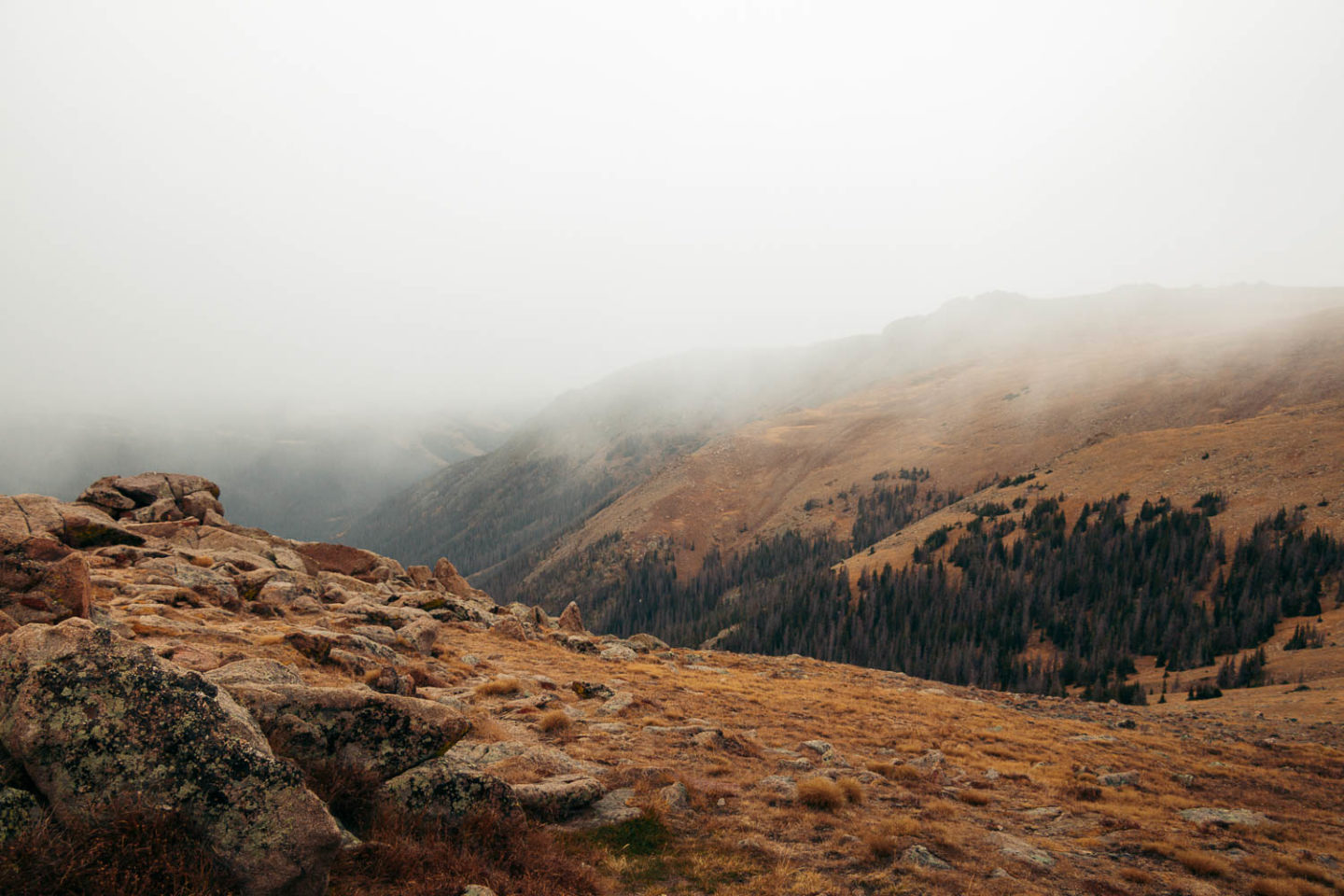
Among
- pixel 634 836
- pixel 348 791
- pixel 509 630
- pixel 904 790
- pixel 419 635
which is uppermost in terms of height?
pixel 348 791

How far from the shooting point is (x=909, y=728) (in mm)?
24891

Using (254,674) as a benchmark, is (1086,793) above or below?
below

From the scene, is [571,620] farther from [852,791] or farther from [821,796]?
[821,796]

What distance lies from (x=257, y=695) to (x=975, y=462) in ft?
662

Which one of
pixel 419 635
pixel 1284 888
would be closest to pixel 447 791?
pixel 419 635

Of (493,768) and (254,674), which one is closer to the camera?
(254,674)

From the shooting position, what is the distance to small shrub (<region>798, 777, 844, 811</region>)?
13.7 metres

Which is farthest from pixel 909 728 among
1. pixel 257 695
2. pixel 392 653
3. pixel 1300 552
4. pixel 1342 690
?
pixel 1300 552

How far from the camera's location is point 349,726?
9.30 m

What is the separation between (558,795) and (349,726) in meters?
4.20

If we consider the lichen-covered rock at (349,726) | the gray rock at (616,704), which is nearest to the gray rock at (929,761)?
the gray rock at (616,704)

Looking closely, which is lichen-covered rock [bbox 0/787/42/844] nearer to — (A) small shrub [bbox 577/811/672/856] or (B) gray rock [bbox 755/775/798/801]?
(A) small shrub [bbox 577/811/672/856]

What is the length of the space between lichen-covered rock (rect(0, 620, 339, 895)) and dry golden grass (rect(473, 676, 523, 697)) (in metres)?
12.3

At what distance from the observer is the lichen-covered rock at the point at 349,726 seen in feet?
28.7
